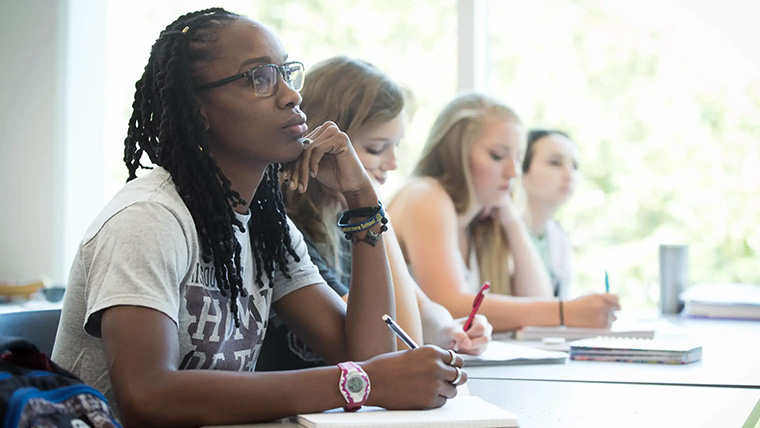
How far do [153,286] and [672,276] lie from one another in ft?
7.63

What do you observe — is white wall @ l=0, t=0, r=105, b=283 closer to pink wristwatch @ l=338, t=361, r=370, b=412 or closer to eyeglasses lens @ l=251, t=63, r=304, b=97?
eyeglasses lens @ l=251, t=63, r=304, b=97

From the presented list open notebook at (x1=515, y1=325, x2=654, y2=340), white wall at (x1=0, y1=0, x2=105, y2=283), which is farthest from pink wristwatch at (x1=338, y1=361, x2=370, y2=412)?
white wall at (x1=0, y1=0, x2=105, y2=283)

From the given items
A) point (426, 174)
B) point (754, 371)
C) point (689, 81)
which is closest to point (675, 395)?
point (754, 371)

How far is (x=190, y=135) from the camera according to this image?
135 cm

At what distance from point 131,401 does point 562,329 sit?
4.67 ft

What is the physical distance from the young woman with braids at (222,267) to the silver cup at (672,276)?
1741 millimetres

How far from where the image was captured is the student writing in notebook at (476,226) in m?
2.32

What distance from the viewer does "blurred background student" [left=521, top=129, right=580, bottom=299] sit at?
335 cm

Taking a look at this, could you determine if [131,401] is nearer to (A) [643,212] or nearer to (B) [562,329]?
(B) [562,329]

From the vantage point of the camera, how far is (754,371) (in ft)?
5.76

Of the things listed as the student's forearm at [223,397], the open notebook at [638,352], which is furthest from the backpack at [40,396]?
the open notebook at [638,352]

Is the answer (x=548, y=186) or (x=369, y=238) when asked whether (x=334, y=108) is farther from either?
(x=548, y=186)

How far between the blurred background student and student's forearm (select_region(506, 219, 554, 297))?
0.41 metres

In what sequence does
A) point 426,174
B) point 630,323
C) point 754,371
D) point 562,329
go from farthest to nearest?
point 426,174
point 630,323
point 562,329
point 754,371
